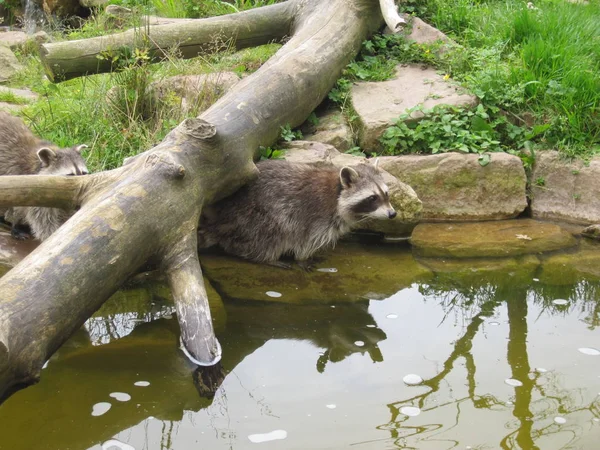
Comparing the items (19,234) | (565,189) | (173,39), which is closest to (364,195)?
(565,189)

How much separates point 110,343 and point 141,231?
67cm

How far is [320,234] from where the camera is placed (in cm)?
520

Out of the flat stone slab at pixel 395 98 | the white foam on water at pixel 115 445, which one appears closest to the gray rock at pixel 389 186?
the flat stone slab at pixel 395 98

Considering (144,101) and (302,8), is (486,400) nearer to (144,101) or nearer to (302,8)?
(144,101)

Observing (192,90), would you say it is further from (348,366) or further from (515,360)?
(515,360)

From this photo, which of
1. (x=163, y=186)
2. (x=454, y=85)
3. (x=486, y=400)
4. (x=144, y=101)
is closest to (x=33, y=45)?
(x=144, y=101)

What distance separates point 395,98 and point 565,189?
1.70 m

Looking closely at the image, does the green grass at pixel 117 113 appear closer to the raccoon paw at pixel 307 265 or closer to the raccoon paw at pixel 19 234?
the raccoon paw at pixel 19 234

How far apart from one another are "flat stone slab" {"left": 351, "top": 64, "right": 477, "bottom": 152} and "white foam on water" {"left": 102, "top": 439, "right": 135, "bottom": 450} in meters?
3.76

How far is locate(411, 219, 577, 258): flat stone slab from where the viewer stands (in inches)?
209

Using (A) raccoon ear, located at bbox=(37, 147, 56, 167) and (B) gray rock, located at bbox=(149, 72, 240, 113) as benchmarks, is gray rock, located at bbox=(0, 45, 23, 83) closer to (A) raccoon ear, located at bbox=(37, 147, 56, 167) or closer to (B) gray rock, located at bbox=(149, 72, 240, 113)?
(B) gray rock, located at bbox=(149, 72, 240, 113)

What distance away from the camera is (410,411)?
3.35 m

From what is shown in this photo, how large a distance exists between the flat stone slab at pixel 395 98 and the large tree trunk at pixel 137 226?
2.63ft

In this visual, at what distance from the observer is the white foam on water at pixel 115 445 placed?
9.89 feet
